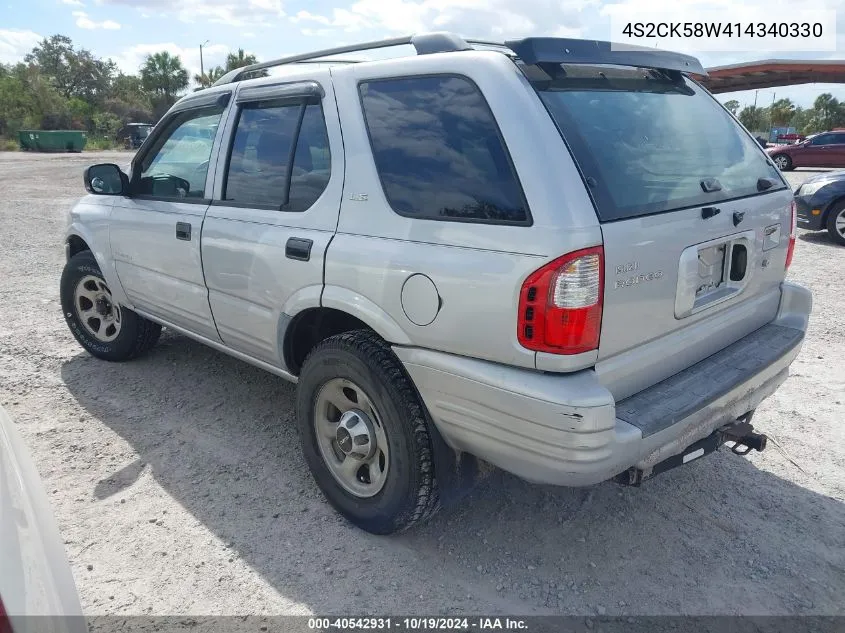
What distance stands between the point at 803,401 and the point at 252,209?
3505 mm

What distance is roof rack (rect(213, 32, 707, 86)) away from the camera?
7.60 feet

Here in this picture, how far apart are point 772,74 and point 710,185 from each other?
49.4 feet

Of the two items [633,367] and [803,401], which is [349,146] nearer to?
[633,367]

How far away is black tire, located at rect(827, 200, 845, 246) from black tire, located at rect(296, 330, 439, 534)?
8.56 meters

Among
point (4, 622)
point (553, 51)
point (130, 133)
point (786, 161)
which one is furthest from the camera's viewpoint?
point (130, 133)

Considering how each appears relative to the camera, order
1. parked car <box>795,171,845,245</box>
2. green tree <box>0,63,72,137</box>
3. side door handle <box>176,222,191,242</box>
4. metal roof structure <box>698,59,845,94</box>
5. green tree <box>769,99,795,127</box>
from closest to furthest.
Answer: side door handle <box>176,222,191,242</box>, parked car <box>795,171,845,245</box>, metal roof structure <box>698,59,845,94</box>, green tree <box>0,63,72,137</box>, green tree <box>769,99,795,127</box>

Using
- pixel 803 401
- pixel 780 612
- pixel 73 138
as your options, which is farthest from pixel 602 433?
pixel 73 138

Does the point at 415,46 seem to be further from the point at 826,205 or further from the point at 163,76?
the point at 163,76

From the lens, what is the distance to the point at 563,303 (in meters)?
2.10

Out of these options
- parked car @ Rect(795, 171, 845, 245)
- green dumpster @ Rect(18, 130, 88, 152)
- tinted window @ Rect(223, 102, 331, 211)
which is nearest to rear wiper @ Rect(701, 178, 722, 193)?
tinted window @ Rect(223, 102, 331, 211)

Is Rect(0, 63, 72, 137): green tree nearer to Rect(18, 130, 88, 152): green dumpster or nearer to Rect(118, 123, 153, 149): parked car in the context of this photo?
Rect(118, 123, 153, 149): parked car

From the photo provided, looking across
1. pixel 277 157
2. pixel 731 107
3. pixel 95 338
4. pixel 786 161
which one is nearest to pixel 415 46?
pixel 277 157

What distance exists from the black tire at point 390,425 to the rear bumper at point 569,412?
0.09m

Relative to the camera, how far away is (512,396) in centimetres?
217
